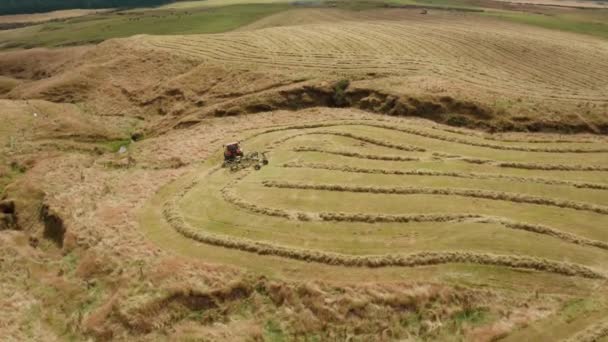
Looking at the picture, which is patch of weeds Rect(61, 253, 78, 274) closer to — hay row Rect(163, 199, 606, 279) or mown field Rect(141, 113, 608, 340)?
mown field Rect(141, 113, 608, 340)

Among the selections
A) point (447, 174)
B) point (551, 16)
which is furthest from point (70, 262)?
point (551, 16)

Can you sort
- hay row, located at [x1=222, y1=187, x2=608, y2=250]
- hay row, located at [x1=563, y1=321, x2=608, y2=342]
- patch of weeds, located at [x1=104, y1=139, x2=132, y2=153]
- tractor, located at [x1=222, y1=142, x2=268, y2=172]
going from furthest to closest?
patch of weeds, located at [x1=104, y1=139, x2=132, y2=153], tractor, located at [x1=222, y1=142, x2=268, y2=172], hay row, located at [x1=222, y1=187, x2=608, y2=250], hay row, located at [x1=563, y1=321, x2=608, y2=342]

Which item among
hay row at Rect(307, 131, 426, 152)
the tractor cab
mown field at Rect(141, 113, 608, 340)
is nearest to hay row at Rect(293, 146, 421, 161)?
mown field at Rect(141, 113, 608, 340)

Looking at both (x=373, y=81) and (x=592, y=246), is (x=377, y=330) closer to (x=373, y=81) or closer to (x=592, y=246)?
(x=592, y=246)

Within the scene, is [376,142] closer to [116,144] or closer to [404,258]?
[404,258]

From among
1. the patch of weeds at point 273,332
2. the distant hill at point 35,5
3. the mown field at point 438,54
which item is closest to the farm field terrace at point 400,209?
the patch of weeds at point 273,332

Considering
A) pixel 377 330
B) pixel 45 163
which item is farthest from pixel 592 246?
pixel 45 163
